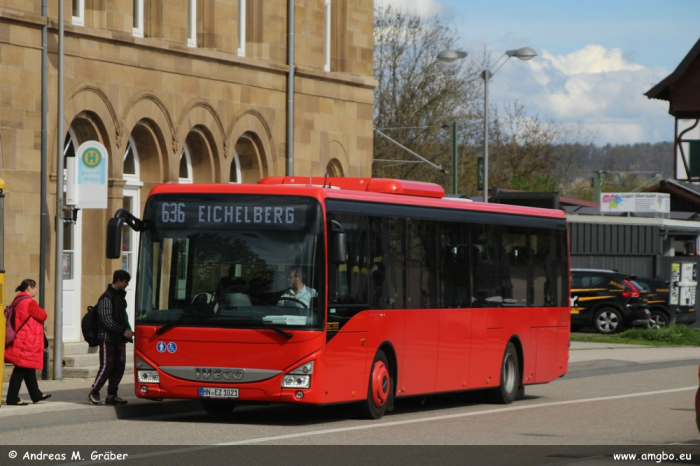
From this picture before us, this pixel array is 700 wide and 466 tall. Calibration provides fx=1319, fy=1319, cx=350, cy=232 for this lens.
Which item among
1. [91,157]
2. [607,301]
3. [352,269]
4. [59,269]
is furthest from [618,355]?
[352,269]

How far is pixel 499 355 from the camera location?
18.5m

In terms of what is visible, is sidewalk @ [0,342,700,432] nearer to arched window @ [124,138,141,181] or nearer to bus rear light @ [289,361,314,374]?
bus rear light @ [289,361,314,374]

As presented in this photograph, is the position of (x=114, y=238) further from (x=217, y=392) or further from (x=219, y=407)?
(x=219, y=407)

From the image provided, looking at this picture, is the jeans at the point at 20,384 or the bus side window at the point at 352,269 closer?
the bus side window at the point at 352,269

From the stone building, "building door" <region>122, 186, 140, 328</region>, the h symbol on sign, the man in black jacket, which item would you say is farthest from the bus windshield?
"building door" <region>122, 186, 140, 328</region>

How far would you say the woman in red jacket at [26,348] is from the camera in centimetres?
1528

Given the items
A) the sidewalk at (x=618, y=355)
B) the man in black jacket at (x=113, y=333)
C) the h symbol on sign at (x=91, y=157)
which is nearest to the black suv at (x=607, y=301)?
the sidewalk at (x=618, y=355)

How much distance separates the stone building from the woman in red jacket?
5.27 meters

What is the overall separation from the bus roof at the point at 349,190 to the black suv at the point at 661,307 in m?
19.6

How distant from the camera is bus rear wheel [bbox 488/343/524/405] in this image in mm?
18672

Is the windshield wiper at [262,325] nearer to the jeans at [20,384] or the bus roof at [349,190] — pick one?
the bus roof at [349,190]

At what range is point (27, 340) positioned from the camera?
50.7 feet

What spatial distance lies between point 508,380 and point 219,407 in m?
4.82
